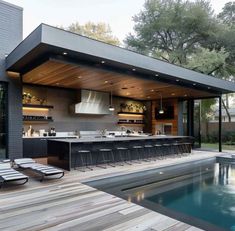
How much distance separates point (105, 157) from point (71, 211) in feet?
13.4

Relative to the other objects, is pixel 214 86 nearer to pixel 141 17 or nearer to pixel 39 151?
pixel 39 151

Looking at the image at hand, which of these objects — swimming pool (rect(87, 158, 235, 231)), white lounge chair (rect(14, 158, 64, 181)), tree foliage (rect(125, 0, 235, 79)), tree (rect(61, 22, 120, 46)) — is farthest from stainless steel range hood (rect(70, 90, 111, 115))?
tree (rect(61, 22, 120, 46))

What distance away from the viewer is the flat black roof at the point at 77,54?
4910 mm

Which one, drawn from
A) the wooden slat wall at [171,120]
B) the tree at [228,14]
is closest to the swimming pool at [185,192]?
the wooden slat wall at [171,120]

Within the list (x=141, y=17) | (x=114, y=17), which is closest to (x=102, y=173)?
(x=141, y=17)

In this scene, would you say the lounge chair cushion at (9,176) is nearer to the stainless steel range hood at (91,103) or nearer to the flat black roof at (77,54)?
the flat black roof at (77,54)

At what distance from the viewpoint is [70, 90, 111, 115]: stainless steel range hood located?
9.91 m

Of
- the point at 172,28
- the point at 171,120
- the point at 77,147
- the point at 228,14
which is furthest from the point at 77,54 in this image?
the point at 228,14

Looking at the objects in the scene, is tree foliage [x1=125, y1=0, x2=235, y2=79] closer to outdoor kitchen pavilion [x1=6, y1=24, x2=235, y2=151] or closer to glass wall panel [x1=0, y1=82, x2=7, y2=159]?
outdoor kitchen pavilion [x1=6, y1=24, x2=235, y2=151]

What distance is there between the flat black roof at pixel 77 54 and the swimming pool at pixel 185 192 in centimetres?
313

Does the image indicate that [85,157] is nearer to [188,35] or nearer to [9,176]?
[9,176]

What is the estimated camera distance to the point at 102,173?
6004mm

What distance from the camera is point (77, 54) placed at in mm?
5492

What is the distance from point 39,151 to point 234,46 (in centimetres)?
1350
